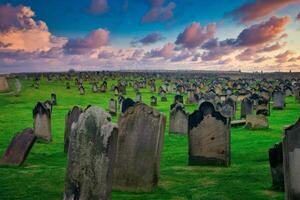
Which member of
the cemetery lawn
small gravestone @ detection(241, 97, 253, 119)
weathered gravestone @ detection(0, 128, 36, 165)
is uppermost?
small gravestone @ detection(241, 97, 253, 119)

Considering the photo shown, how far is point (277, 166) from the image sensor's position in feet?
34.8

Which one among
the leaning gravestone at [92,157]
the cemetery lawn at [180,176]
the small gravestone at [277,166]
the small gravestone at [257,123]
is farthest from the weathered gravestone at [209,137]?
the small gravestone at [257,123]

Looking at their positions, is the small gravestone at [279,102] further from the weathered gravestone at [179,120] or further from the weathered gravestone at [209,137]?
the weathered gravestone at [209,137]

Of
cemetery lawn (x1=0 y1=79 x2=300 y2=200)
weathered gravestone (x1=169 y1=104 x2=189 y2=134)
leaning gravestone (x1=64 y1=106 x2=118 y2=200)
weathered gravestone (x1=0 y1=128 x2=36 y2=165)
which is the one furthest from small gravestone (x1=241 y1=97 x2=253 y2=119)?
leaning gravestone (x1=64 y1=106 x2=118 y2=200)

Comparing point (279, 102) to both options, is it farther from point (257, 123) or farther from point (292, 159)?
point (292, 159)

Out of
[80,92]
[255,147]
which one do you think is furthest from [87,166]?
[80,92]

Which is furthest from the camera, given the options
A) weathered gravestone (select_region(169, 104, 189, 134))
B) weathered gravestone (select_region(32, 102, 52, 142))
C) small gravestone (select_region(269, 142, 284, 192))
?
weathered gravestone (select_region(169, 104, 189, 134))

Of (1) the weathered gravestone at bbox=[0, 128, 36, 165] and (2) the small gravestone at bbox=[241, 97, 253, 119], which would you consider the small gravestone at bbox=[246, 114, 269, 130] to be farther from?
(1) the weathered gravestone at bbox=[0, 128, 36, 165]

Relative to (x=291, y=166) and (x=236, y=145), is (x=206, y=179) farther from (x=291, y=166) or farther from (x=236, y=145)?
(x=236, y=145)

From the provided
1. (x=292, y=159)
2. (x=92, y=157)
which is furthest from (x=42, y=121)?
(x=292, y=159)

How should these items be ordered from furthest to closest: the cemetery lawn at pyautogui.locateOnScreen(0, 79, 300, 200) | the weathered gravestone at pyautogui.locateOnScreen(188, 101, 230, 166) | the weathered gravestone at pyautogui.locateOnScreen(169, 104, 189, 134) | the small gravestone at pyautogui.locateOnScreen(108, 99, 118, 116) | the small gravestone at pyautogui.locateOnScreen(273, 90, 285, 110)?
the small gravestone at pyautogui.locateOnScreen(273, 90, 285, 110) → the small gravestone at pyautogui.locateOnScreen(108, 99, 118, 116) → the weathered gravestone at pyautogui.locateOnScreen(169, 104, 189, 134) → the weathered gravestone at pyautogui.locateOnScreen(188, 101, 230, 166) → the cemetery lawn at pyautogui.locateOnScreen(0, 79, 300, 200)

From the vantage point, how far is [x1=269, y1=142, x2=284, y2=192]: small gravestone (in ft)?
34.6

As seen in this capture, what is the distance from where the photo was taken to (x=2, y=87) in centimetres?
6203

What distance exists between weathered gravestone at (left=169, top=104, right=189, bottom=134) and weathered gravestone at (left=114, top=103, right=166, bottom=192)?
1210 cm
